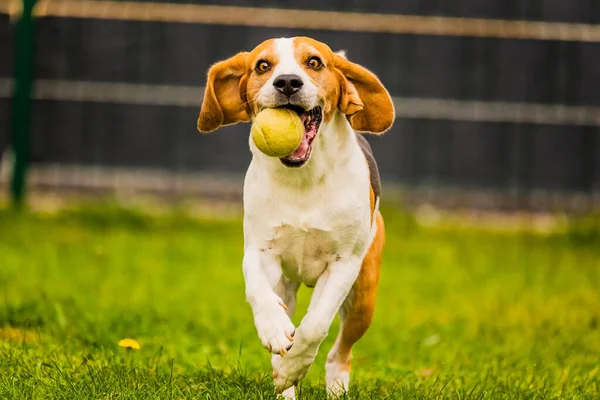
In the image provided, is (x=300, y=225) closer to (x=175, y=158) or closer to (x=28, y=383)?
(x=28, y=383)

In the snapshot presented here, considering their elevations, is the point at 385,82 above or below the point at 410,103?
above

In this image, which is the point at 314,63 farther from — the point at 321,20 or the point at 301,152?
the point at 321,20

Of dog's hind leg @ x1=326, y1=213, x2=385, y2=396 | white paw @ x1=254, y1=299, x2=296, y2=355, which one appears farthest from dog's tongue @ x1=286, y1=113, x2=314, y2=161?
dog's hind leg @ x1=326, y1=213, x2=385, y2=396

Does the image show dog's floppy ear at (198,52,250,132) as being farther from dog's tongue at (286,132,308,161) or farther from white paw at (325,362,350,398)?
white paw at (325,362,350,398)

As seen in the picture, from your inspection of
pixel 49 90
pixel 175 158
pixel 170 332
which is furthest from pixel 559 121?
pixel 170 332

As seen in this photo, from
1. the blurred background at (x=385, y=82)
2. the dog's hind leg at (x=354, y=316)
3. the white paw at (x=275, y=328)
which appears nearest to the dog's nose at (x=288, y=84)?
the white paw at (x=275, y=328)

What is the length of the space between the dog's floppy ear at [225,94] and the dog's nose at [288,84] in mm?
414

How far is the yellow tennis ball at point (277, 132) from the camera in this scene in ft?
14.3

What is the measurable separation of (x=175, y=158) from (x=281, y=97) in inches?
298

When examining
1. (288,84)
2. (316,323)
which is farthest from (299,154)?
(316,323)

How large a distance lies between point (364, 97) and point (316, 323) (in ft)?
3.41

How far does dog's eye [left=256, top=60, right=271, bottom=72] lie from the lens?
15.1ft

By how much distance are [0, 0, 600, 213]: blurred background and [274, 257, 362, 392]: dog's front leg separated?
7.13 m

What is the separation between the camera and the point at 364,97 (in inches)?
192
